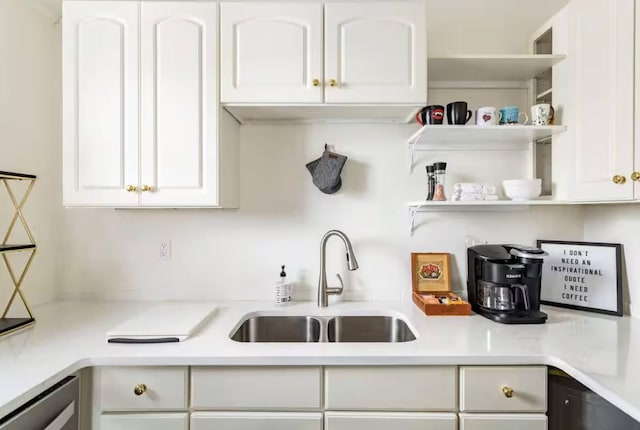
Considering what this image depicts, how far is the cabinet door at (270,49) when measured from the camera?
153cm

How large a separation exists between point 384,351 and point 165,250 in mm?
1280

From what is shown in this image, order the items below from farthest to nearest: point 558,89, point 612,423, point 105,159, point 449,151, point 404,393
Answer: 1. point 449,151
2. point 558,89
3. point 105,159
4. point 404,393
5. point 612,423

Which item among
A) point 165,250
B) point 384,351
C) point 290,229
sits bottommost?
point 384,351

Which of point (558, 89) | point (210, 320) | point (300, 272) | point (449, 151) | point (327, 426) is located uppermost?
point (558, 89)

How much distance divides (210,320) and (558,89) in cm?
191

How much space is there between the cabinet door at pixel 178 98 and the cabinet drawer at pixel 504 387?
120 centimetres

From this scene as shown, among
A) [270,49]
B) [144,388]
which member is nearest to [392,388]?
[144,388]

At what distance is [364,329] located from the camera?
5.68 ft

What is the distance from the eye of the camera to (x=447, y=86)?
188cm

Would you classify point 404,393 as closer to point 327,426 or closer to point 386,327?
point 327,426

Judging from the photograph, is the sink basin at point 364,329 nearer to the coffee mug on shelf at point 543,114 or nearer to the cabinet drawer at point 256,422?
the cabinet drawer at point 256,422

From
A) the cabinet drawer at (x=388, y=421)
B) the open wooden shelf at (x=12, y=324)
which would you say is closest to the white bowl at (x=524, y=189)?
the cabinet drawer at (x=388, y=421)

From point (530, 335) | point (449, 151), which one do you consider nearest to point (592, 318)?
point (530, 335)

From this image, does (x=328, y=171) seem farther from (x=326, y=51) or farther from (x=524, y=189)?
(x=524, y=189)
